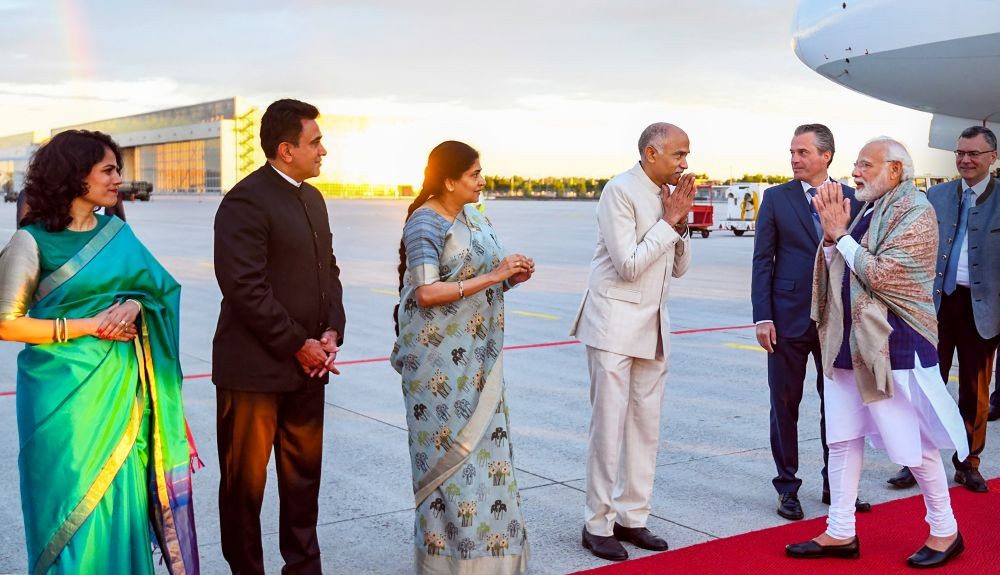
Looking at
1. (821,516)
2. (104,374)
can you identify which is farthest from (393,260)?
(104,374)

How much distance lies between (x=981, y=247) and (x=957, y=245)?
169 millimetres

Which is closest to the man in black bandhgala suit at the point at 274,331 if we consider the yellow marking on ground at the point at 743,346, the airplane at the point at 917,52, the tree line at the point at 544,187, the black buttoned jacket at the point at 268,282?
the black buttoned jacket at the point at 268,282

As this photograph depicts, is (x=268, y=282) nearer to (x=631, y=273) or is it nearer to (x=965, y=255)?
(x=631, y=273)

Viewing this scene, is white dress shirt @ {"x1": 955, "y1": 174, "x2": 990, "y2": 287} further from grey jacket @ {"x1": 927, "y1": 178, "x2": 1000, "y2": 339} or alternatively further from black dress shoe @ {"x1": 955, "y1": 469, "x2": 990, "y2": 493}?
black dress shoe @ {"x1": 955, "y1": 469, "x2": 990, "y2": 493}

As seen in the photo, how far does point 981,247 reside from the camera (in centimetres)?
613

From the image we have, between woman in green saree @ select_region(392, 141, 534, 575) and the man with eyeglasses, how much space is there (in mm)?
2936

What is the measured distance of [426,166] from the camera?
4094mm

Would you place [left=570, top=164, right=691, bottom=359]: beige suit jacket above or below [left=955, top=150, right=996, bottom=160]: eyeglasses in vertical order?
below

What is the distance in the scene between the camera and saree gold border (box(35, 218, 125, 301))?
3350 millimetres

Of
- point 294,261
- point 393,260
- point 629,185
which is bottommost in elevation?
point 393,260

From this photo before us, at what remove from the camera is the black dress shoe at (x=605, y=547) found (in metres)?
4.52

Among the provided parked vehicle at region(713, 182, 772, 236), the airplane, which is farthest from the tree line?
the airplane

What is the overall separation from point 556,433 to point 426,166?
3.17m

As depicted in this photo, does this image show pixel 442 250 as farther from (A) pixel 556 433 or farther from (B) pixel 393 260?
(B) pixel 393 260
